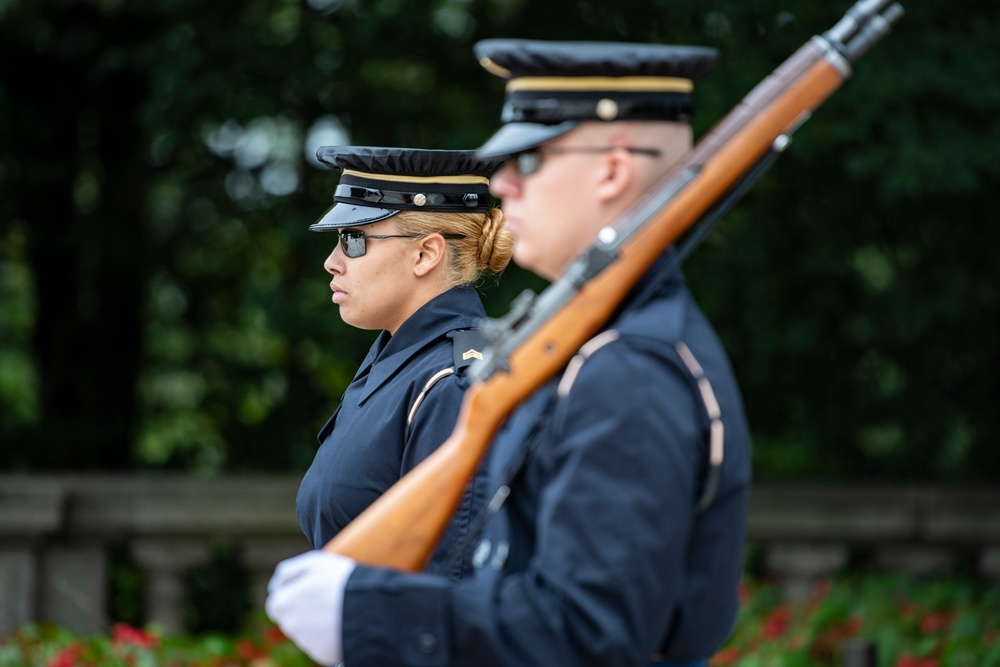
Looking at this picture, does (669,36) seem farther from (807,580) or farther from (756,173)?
(756,173)

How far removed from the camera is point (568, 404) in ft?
5.90

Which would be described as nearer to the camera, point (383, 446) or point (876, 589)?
point (383, 446)

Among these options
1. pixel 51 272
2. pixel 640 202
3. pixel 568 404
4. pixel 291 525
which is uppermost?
pixel 640 202

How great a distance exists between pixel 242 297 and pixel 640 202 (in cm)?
663

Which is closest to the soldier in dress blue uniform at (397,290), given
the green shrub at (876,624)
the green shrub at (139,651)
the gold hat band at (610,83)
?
the gold hat band at (610,83)

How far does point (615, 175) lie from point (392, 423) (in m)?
1.09

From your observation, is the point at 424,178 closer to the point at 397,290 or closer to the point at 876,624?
the point at 397,290

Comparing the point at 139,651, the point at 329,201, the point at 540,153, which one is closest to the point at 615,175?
the point at 540,153

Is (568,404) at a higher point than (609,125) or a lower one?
lower

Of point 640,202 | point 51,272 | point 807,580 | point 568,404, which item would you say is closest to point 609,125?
point 640,202

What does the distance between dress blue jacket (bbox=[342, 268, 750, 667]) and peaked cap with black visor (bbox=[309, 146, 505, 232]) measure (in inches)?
47.4

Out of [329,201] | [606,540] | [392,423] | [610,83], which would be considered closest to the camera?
[606,540]

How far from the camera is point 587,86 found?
193cm

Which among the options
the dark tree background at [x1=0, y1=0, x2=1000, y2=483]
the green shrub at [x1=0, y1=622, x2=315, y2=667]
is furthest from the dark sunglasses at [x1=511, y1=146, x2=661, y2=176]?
the dark tree background at [x1=0, y1=0, x2=1000, y2=483]
